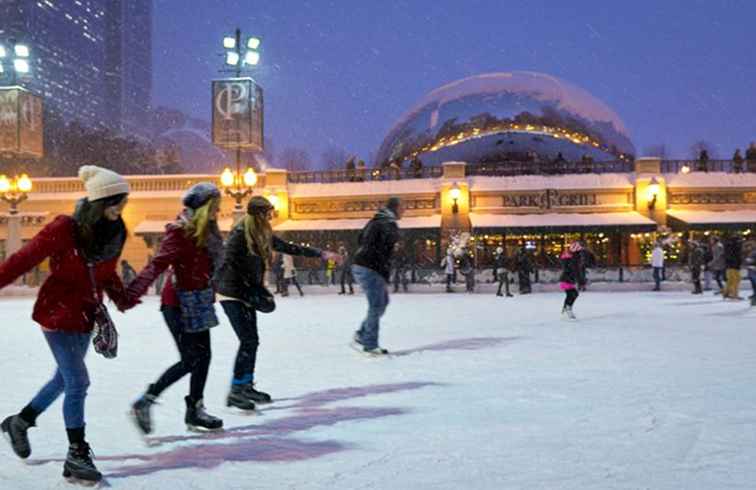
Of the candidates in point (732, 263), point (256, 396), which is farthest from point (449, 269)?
point (256, 396)

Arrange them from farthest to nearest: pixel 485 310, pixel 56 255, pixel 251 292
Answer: pixel 485 310
pixel 251 292
pixel 56 255

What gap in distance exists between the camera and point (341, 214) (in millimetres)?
29594

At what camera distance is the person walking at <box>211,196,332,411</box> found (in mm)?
4773

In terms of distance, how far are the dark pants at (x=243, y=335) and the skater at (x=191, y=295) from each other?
26.6 inches

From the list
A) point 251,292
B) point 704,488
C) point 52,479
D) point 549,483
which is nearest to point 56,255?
point 52,479

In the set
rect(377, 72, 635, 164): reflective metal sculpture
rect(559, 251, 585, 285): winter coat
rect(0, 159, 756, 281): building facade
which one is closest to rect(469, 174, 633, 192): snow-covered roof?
rect(0, 159, 756, 281): building facade

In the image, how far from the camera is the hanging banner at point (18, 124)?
18.1m

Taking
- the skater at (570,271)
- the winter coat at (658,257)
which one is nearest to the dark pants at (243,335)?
the skater at (570,271)

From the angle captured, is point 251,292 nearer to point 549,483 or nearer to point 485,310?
point 549,483

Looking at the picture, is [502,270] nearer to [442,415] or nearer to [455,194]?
[455,194]

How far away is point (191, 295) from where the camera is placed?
3957 mm

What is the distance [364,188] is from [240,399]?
996 inches

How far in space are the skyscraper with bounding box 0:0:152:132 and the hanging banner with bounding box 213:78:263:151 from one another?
248 feet

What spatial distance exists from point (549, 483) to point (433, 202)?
84.7 feet
